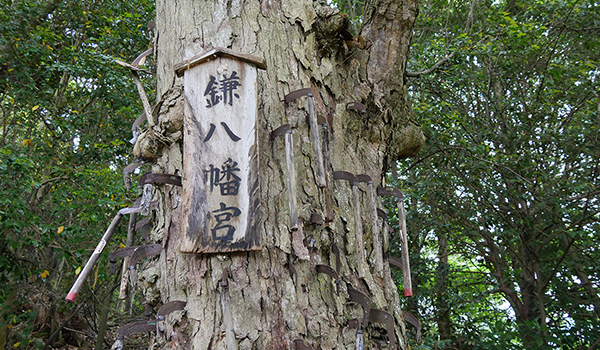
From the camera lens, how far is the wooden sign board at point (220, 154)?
1.40m

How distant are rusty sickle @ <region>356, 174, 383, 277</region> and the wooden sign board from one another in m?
0.66

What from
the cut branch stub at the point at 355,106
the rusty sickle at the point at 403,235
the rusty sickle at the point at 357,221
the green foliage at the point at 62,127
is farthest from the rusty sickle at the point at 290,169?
Answer: the green foliage at the point at 62,127

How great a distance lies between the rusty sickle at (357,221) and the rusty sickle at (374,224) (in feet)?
0.25

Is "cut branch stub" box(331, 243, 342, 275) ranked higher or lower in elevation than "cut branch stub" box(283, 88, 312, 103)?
lower

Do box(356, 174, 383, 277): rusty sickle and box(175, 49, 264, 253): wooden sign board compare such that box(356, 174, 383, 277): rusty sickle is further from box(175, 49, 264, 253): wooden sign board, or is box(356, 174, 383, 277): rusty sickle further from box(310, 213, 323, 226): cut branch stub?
box(175, 49, 264, 253): wooden sign board

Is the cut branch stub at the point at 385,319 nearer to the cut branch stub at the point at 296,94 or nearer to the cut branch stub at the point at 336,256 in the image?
the cut branch stub at the point at 336,256

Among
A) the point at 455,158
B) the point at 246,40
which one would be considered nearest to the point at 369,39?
the point at 246,40

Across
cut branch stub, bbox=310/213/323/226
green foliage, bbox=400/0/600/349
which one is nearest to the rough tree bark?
cut branch stub, bbox=310/213/323/226

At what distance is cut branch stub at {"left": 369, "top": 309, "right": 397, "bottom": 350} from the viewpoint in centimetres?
165

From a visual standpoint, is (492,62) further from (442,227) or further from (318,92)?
(318,92)

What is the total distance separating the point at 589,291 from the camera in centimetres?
491

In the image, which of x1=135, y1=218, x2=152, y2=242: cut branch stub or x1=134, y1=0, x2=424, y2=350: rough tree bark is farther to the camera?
x1=135, y1=218, x2=152, y2=242: cut branch stub

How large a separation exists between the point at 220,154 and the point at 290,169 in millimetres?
262

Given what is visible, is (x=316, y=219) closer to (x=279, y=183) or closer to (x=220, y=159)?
(x=279, y=183)
